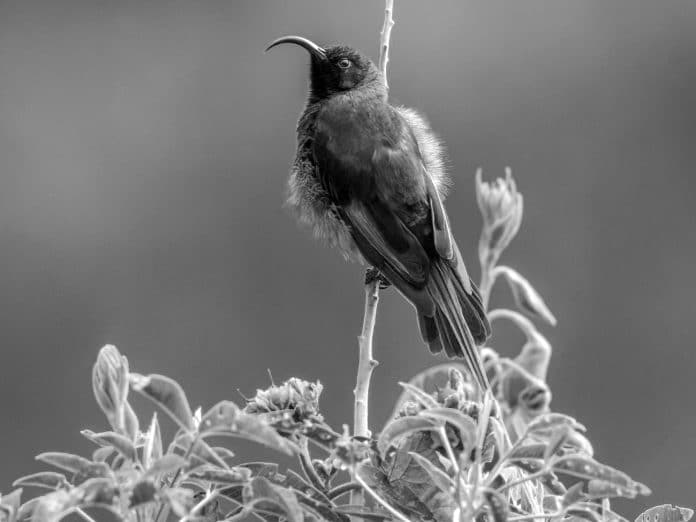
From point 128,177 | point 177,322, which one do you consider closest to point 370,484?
point 177,322

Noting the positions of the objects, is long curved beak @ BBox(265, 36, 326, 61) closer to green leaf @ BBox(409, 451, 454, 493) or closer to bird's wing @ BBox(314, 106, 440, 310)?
bird's wing @ BBox(314, 106, 440, 310)

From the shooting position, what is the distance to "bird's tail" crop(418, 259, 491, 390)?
10.6 feet


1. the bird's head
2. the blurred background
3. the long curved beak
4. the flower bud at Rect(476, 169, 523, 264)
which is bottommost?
the blurred background

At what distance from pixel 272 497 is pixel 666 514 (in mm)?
700

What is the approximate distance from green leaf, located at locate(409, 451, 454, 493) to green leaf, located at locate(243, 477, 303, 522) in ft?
0.63

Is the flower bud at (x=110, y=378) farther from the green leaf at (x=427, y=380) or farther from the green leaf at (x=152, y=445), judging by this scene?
the green leaf at (x=427, y=380)

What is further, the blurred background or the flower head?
the blurred background

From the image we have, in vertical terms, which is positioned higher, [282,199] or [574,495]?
[574,495]

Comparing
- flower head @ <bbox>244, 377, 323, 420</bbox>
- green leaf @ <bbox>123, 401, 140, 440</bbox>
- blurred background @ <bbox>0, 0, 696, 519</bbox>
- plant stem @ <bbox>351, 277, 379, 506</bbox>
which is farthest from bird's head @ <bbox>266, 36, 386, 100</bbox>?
blurred background @ <bbox>0, 0, 696, 519</bbox>

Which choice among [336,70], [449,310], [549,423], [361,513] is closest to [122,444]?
[361,513]

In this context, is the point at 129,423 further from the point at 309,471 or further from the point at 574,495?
the point at 574,495

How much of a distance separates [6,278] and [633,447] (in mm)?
6459

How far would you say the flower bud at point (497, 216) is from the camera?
165cm

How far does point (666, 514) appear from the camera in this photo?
208cm
